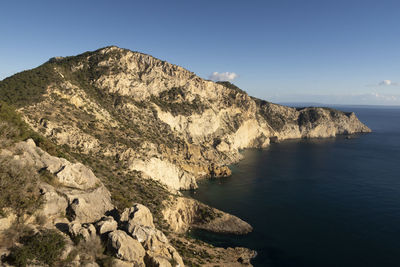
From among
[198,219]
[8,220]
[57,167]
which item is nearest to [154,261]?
[8,220]

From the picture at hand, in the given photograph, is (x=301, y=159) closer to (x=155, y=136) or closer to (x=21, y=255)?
(x=155, y=136)

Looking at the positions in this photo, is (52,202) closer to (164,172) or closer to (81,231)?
(81,231)

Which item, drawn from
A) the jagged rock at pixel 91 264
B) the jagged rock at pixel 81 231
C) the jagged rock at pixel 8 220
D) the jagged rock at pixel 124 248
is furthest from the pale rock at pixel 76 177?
the jagged rock at pixel 91 264

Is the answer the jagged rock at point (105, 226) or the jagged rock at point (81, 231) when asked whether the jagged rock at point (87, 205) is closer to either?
the jagged rock at point (105, 226)

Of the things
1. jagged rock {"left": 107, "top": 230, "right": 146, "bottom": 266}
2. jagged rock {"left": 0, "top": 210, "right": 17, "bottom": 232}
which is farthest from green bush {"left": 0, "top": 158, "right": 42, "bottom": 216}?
jagged rock {"left": 107, "top": 230, "right": 146, "bottom": 266}

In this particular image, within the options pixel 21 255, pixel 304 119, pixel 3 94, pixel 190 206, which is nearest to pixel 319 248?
pixel 190 206
